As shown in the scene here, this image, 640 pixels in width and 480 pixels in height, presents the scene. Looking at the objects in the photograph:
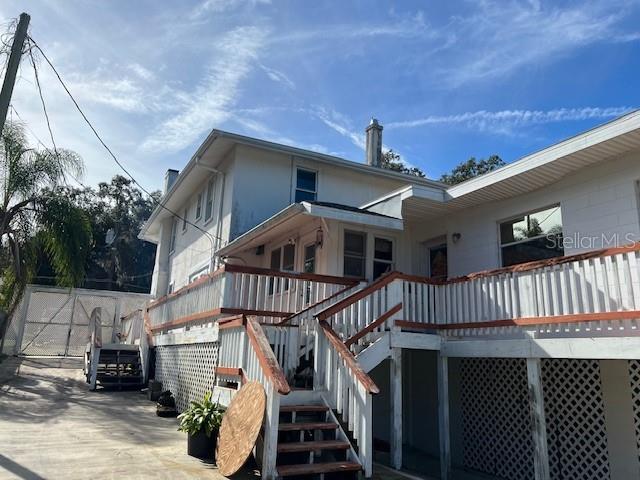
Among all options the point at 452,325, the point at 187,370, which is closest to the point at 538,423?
the point at 452,325

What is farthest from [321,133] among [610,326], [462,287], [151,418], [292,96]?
[610,326]

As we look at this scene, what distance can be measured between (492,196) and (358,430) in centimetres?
620

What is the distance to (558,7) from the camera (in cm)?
1036

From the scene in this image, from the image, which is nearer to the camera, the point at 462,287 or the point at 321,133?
the point at 462,287

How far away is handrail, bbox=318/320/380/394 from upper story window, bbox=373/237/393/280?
5.07 metres

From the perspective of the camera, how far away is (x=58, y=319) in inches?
825

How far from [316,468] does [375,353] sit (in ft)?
8.09

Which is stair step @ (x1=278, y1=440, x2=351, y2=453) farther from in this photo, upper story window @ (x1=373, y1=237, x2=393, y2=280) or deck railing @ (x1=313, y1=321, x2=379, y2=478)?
upper story window @ (x1=373, y1=237, x2=393, y2=280)

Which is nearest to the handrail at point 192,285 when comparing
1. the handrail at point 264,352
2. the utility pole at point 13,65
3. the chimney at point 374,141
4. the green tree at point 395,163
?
the handrail at point 264,352

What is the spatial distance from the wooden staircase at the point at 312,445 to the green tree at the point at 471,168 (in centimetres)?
3062

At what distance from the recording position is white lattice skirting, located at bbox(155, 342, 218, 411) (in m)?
9.29

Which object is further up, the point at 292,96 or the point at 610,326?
the point at 292,96

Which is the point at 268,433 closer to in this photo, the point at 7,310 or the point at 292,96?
the point at 292,96

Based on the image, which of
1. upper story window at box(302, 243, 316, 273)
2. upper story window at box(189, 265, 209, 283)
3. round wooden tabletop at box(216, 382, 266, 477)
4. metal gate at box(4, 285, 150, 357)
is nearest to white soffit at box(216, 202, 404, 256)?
upper story window at box(302, 243, 316, 273)
